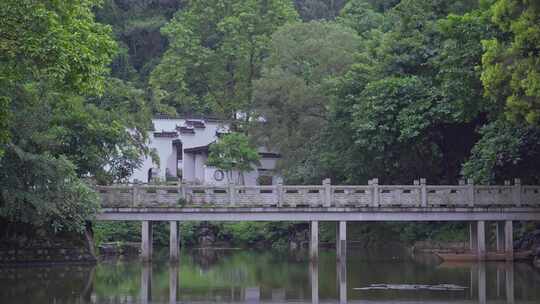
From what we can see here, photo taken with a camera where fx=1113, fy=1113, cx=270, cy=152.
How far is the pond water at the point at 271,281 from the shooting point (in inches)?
1125

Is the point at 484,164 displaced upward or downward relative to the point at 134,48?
downward

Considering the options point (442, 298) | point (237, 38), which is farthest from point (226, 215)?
point (237, 38)

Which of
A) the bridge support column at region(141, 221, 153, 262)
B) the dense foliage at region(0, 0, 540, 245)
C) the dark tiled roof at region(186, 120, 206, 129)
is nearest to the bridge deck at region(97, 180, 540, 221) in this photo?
the bridge support column at region(141, 221, 153, 262)

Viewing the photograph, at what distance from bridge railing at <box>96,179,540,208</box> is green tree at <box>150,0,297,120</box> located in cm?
2243

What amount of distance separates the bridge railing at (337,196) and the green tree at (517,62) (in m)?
8.33

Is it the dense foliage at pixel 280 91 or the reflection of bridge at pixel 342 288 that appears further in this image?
the reflection of bridge at pixel 342 288

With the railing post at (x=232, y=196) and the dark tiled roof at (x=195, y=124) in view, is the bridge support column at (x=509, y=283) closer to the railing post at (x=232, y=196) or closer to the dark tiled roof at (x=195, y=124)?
the railing post at (x=232, y=196)

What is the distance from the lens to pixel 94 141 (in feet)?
131

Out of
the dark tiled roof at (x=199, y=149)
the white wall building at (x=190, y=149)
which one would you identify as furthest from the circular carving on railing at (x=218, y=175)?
the dark tiled roof at (x=199, y=149)

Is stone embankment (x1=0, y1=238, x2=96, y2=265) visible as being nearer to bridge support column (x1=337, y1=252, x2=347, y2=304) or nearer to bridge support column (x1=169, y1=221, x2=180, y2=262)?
bridge support column (x1=169, y1=221, x2=180, y2=262)

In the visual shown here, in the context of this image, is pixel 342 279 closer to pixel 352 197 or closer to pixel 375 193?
pixel 375 193

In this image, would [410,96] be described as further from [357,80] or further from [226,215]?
[226,215]

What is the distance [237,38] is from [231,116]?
4.62 meters

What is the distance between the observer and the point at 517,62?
2961cm
